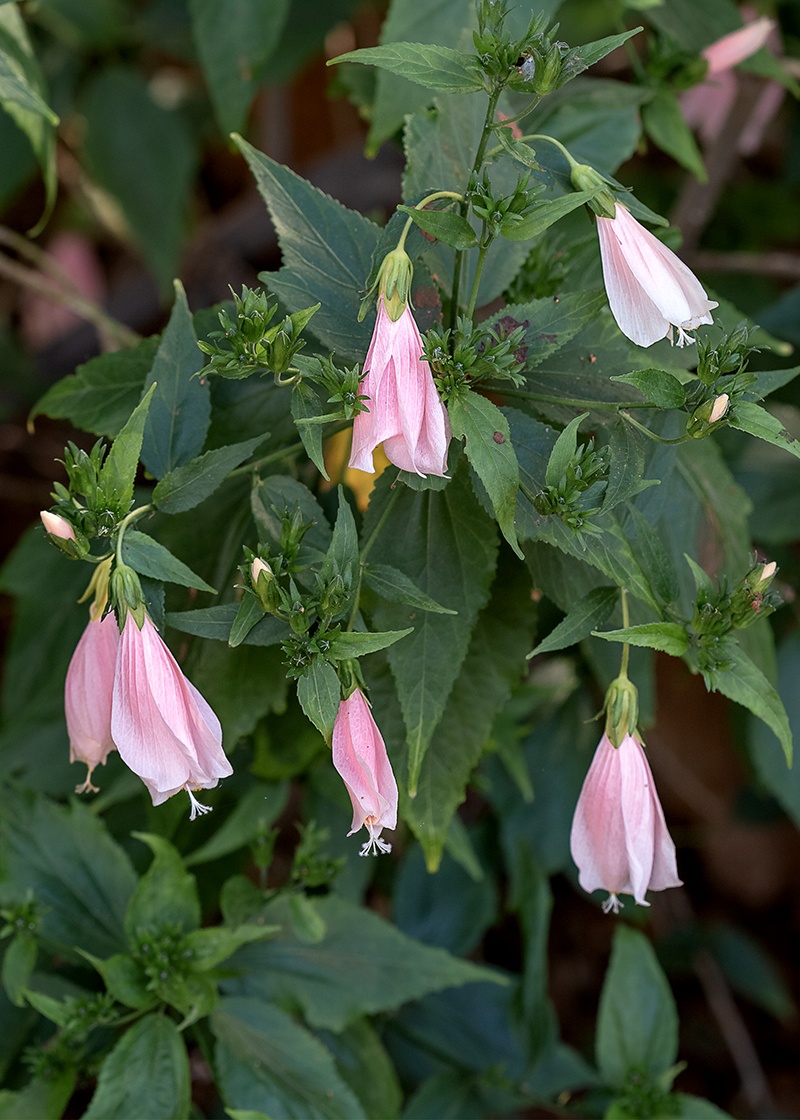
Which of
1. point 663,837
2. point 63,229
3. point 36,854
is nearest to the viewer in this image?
point 663,837

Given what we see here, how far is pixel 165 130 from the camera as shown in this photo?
1463mm

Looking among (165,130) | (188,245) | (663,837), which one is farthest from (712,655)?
(188,245)

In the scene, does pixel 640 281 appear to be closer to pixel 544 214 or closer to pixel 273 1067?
pixel 544 214

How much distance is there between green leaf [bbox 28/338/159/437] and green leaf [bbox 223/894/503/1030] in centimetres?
42

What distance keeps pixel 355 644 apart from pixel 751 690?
23 cm

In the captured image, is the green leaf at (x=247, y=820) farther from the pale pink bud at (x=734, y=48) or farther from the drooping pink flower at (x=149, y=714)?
the pale pink bud at (x=734, y=48)

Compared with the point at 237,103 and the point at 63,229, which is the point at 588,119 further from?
the point at 63,229

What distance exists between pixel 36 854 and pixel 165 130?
113cm

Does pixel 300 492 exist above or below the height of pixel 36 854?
above

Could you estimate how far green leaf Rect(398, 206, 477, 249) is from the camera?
0.47 meters

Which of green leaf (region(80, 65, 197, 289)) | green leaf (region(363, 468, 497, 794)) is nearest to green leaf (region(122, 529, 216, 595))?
green leaf (region(363, 468, 497, 794))

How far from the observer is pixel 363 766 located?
1.63 ft

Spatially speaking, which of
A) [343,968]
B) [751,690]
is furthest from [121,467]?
[343,968]

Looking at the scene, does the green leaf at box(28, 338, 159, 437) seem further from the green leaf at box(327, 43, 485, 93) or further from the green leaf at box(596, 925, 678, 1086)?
the green leaf at box(596, 925, 678, 1086)
